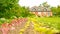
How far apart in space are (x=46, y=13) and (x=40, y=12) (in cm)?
270

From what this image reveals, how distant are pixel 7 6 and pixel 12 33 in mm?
32760

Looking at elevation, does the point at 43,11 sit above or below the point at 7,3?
below

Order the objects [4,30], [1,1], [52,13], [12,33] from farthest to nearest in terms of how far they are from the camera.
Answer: [52,13] < [1,1] < [12,33] < [4,30]

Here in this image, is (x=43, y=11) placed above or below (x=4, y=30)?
below

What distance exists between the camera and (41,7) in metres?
117

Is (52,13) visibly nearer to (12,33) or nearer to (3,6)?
(3,6)

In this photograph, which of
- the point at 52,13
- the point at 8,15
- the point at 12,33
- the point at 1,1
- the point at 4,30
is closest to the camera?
the point at 4,30

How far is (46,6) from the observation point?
120375 mm

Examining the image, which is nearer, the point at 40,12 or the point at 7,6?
the point at 7,6

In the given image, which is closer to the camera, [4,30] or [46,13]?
[4,30]

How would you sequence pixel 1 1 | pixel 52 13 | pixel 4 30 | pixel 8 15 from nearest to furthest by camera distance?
pixel 4 30
pixel 1 1
pixel 8 15
pixel 52 13

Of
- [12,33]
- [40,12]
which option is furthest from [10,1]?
[40,12]

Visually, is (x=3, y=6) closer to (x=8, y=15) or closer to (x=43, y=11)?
(x=8, y=15)

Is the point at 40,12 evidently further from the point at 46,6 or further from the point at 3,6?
the point at 3,6
